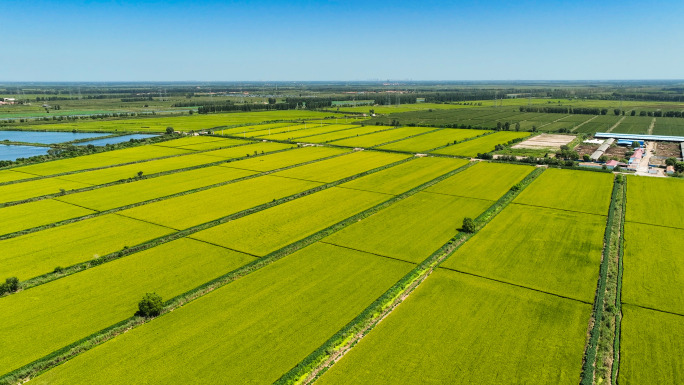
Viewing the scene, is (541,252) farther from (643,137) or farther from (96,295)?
(643,137)

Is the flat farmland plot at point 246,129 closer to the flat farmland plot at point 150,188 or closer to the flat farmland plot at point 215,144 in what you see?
the flat farmland plot at point 215,144

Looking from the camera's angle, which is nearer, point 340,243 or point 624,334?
point 624,334

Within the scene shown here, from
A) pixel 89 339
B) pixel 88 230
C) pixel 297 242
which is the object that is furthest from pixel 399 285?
pixel 88 230

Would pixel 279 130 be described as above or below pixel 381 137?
above

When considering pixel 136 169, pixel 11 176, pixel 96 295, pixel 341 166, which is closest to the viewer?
pixel 96 295

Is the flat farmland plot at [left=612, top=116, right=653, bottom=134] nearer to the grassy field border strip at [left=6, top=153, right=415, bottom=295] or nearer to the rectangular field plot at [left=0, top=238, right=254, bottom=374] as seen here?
the grassy field border strip at [left=6, top=153, right=415, bottom=295]

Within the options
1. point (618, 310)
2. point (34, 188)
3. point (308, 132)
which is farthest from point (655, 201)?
point (308, 132)

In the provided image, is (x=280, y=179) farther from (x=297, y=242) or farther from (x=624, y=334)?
(x=624, y=334)
